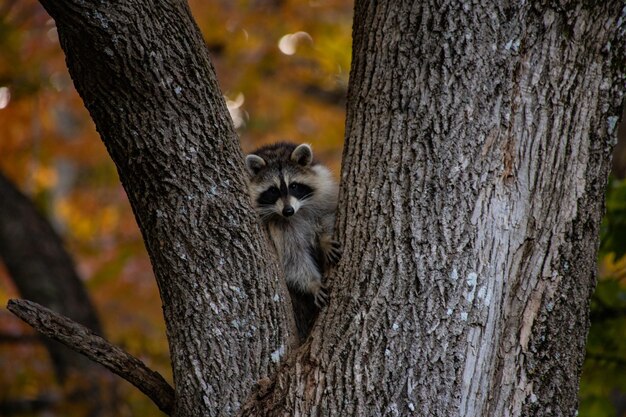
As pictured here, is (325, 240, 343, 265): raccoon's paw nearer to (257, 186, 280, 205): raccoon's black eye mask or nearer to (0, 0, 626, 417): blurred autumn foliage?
(257, 186, 280, 205): raccoon's black eye mask

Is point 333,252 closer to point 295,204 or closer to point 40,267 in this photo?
point 295,204

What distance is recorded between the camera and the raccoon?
A: 4.03 meters

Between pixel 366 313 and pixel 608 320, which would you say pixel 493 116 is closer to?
pixel 366 313

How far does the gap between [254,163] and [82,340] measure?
7.36 feet

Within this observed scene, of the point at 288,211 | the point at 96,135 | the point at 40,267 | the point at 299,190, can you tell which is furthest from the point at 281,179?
the point at 96,135

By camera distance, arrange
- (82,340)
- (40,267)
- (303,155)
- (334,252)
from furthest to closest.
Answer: (40,267), (303,155), (334,252), (82,340)

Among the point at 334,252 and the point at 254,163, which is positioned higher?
the point at 254,163

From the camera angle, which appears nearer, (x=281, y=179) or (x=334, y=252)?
(x=334, y=252)

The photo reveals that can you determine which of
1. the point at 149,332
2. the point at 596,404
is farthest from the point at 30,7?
the point at 596,404

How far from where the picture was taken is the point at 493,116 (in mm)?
2717

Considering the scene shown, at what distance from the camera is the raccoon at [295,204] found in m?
4.03

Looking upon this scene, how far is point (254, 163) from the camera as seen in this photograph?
4.94 m

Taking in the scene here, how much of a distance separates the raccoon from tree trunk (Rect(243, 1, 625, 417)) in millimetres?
1046

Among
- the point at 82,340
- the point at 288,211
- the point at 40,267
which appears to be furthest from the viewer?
the point at 40,267
